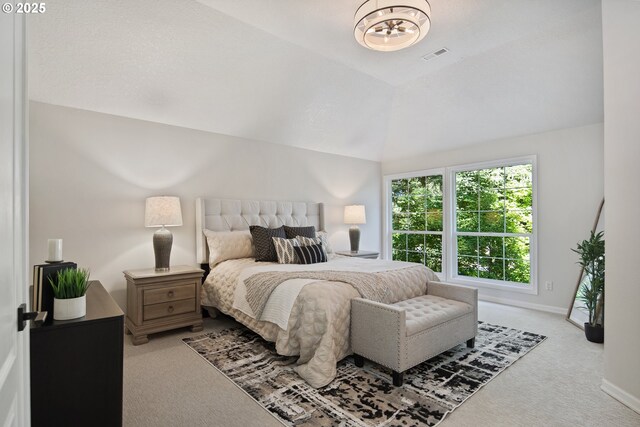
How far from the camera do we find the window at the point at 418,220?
218 inches

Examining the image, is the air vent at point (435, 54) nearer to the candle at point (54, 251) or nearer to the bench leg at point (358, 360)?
the bench leg at point (358, 360)

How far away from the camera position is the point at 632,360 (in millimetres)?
2135

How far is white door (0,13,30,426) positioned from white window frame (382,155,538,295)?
196 inches

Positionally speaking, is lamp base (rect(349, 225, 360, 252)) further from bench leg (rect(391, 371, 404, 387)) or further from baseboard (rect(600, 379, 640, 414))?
baseboard (rect(600, 379, 640, 414))

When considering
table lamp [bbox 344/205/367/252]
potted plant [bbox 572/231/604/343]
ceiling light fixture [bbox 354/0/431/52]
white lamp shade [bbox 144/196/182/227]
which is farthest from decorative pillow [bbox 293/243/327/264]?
potted plant [bbox 572/231/604/343]

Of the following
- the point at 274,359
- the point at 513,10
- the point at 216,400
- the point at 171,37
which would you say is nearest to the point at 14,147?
the point at 216,400

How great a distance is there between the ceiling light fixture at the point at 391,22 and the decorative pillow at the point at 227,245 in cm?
249

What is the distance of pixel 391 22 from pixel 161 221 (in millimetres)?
2767

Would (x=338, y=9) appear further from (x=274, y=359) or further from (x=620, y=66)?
(x=274, y=359)

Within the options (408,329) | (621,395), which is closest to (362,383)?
(408,329)

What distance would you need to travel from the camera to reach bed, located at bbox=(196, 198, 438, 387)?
251 cm

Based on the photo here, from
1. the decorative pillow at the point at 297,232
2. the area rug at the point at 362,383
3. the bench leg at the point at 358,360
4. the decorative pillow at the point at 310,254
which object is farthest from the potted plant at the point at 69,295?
the decorative pillow at the point at 297,232

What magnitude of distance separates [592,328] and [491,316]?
994mm

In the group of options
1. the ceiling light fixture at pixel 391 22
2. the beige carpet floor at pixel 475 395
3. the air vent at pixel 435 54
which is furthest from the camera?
the air vent at pixel 435 54
